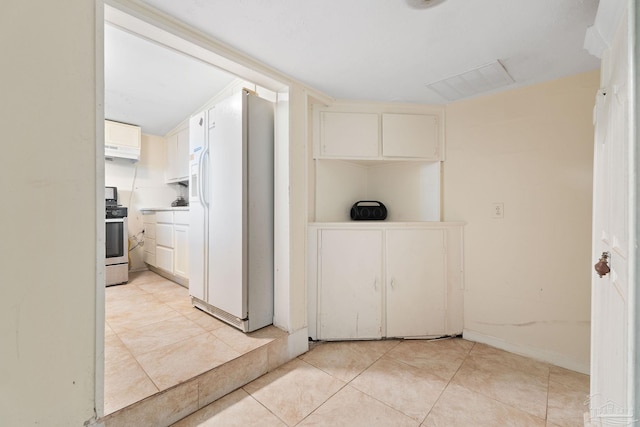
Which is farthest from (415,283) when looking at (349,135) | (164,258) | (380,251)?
(164,258)

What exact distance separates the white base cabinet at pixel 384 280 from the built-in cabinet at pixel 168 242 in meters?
1.63

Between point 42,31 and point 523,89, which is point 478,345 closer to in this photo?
point 523,89

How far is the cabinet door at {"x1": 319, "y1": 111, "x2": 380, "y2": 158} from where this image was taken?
7.27 ft

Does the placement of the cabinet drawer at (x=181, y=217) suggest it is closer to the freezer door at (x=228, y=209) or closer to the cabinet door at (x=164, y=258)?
the cabinet door at (x=164, y=258)

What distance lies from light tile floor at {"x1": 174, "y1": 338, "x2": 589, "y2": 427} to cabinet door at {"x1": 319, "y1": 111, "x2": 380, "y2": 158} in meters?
1.63

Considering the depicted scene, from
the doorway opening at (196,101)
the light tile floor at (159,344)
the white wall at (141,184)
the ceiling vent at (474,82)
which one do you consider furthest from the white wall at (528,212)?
the white wall at (141,184)

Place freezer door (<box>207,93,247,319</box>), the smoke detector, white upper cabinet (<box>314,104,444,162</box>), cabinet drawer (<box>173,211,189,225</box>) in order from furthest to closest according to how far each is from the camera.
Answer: cabinet drawer (<box>173,211,189,225</box>) → white upper cabinet (<box>314,104,444,162</box>) → freezer door (<box>207,93,247,319</box>) → the smoke detector

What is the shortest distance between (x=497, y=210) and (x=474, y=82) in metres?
0.99

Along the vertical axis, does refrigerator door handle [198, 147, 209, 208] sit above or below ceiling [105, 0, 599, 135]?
below

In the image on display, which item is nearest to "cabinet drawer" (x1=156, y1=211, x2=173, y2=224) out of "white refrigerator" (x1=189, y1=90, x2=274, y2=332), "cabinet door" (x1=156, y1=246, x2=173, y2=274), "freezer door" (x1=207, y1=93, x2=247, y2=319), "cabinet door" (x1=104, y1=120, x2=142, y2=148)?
"cabinet door" (x1=156, y1=246, x2=173, y2=274)

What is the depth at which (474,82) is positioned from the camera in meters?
1.86

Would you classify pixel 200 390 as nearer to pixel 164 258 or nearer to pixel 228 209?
pixel 228 209

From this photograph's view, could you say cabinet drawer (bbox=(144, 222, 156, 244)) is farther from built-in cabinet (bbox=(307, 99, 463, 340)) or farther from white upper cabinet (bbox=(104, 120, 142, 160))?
built-in cabinet (bbox=(307, 99, 463, 340))

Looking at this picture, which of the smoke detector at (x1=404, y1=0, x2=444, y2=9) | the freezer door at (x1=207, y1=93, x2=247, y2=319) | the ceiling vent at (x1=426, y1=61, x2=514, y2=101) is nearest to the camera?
the smoke detector at (x1=404, y1=0, x2=444, y2=9)
